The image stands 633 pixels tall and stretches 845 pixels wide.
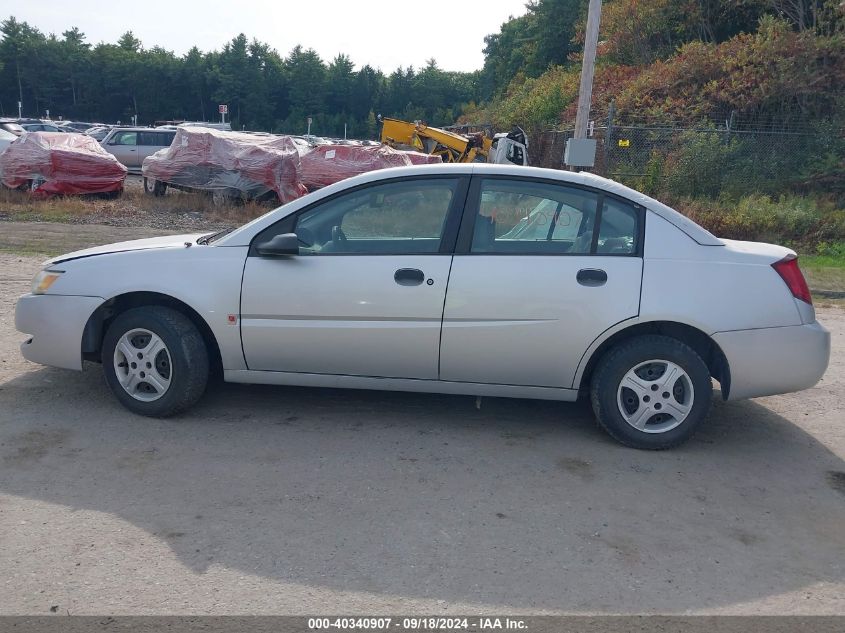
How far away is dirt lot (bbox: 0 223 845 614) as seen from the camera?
3301 millimetres

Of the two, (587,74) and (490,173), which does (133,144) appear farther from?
(490,173)

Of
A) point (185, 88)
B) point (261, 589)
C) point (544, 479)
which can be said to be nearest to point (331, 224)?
point (544, 479)

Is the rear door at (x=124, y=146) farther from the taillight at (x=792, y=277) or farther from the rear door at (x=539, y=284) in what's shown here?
the taillight at (x=792, y=277)

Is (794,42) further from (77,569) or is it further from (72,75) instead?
(72,75)

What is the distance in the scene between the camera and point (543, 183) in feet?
16.7

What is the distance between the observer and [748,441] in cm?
519

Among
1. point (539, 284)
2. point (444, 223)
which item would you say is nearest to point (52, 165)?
point (444, 223)

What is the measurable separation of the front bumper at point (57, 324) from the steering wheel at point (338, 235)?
61.6 inches

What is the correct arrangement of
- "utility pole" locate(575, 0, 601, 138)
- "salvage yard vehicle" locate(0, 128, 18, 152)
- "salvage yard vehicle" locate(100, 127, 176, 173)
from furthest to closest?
1. "salvage yard vehicle" locate(100, 127, 176, 173)
2. "salvage yard vehicle" locate(0, 128, 18, 152)
3. "utility pole" locate(575, 0, 601, 138)

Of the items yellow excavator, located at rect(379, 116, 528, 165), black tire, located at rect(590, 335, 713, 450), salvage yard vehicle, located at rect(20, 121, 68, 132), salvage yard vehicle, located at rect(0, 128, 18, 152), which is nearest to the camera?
black tire, located at rect(590, 335, 713, 450)

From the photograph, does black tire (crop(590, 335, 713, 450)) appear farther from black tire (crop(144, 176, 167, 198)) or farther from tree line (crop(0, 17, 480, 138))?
tree line (crop(0, 17, 480, 138))

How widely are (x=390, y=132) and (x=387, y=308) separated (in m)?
19.7

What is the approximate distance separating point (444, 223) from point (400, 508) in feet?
6.19

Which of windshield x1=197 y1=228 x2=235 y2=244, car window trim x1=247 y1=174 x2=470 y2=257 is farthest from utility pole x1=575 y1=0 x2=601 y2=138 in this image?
windshield x1=197 y1=228 x2=235 y2=244
